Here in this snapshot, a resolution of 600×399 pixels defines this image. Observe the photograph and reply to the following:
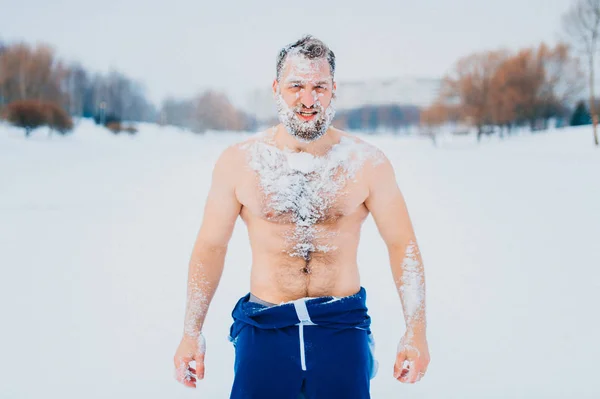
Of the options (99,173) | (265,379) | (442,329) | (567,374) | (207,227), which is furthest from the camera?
(99,173)

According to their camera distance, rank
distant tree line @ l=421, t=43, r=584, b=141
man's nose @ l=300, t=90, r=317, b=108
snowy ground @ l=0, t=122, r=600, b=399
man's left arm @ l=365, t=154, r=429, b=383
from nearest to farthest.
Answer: man's nose @ l=300, t=90, r=317, b=108 < man's left arm @ l=365, t=154, r=429, b=383 < snowy ground @ l=0, t=122, r=600, b=399 < distant tree line @ l=421, t=43, r=584, b=141

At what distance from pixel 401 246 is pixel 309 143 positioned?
46 cm

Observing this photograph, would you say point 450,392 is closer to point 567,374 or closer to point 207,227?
point 567,374

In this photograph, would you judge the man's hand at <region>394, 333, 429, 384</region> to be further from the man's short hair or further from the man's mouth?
the man's short hair

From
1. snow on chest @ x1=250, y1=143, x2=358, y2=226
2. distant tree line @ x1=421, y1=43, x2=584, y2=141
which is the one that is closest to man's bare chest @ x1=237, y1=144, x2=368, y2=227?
snow on chest @ x1=250, y1=143, x2=358, y2=226

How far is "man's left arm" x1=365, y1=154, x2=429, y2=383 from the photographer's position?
1554 mm

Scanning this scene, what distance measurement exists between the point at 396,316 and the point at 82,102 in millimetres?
45782

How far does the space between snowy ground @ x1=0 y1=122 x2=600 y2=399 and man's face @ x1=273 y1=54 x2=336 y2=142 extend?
5.58ft

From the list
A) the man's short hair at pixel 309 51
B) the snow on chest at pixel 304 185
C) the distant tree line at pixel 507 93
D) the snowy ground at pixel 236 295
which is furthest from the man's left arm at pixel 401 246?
the distant tree line at pixel 507 93

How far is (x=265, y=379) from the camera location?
57.9 inches

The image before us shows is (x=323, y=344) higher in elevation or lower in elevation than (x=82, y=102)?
lower

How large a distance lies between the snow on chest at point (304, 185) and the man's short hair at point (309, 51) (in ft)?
0.92

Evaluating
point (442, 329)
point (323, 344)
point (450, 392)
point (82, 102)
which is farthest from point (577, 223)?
point (82, 102)

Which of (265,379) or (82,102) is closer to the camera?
(265,379)
